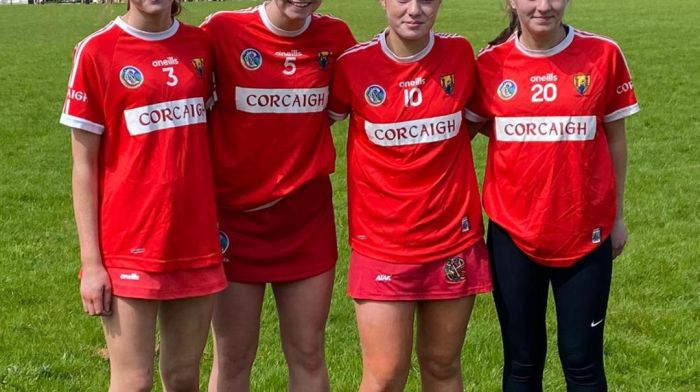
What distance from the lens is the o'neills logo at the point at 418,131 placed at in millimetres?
3576

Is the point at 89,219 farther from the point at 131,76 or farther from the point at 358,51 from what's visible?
the point at 358,51

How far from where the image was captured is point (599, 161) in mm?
3621

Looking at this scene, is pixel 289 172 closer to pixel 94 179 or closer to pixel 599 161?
pixel 94 179

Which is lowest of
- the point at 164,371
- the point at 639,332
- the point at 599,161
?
the point at 639,332

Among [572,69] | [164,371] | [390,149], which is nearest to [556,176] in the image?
[572,69]

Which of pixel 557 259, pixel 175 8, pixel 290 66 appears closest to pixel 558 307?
pixel 557 259

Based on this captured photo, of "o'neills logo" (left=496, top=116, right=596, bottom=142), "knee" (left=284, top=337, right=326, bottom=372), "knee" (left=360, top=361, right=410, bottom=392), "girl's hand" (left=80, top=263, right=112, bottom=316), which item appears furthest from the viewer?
"knee" (left=284, top=337, right=326, bottom=372)

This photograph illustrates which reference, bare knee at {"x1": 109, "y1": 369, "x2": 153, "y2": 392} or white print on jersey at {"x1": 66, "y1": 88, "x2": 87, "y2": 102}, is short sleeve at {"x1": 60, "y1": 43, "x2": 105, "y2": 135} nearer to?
white print on jersey at {"x1": 66, "y1": 88, "x2": 87, "y2": 102}

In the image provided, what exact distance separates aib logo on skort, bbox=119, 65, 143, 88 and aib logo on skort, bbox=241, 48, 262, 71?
52 centimetres

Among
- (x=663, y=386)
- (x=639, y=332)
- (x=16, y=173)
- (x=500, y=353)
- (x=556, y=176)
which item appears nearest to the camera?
(x=556, y=176)

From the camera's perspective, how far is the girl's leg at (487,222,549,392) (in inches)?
146

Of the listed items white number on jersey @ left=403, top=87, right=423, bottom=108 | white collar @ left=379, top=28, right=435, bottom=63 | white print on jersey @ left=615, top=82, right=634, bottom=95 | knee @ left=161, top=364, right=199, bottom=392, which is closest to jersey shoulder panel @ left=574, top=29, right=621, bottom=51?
white print on jersey @ left=615, top=82, right=634, bottom=95

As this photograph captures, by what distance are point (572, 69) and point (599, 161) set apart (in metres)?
0.38

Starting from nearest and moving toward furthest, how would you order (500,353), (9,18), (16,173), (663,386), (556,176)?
(556,176) → (663,386) → (500,353) → (16,173) → (9,18)
